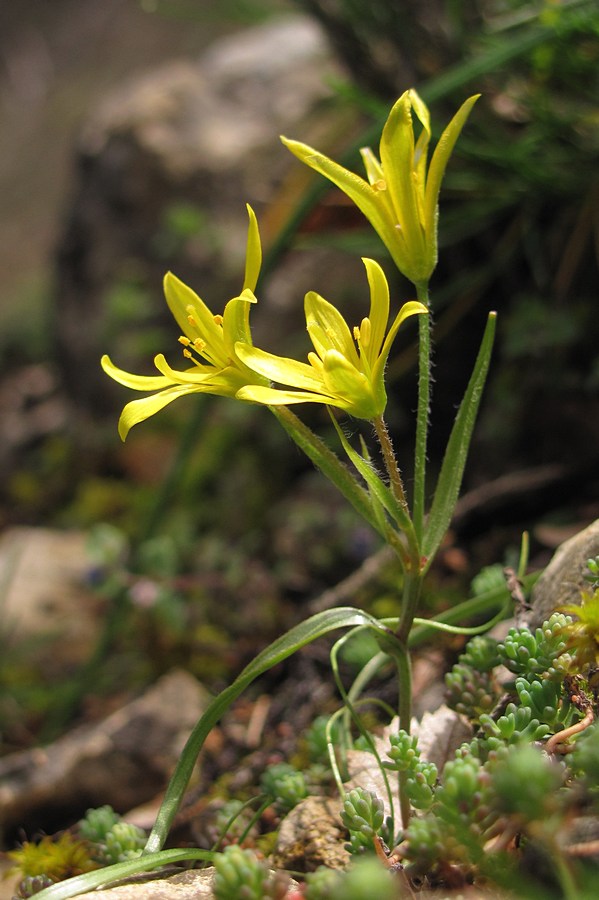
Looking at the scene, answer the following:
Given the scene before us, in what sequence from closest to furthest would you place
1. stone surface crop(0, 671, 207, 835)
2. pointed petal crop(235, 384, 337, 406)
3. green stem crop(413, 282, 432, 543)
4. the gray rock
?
pointed petal crop(235, 384, 337, 406) < green stem crop(413, 282, 432, 543) < stone surface crop(0, 671, 207, 835) < the gray rock

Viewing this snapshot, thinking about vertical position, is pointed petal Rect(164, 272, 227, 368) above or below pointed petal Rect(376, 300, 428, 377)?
above

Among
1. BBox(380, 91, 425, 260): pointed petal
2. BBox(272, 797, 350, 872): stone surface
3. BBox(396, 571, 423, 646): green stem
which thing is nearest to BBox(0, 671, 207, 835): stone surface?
BBox(272, 797, 350, 872): stone surface

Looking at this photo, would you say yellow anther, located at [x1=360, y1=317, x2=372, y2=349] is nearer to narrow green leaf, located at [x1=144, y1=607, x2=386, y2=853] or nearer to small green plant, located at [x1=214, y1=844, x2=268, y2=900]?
narrow green leaf, located at [x1=144, y1=607, x2=386, y2=853]

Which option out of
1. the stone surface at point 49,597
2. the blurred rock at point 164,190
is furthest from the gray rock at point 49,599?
the blurred rock at point 164,190

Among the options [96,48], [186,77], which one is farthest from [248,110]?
[96,48]

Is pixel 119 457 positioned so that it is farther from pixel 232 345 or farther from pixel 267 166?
pixel 232 345

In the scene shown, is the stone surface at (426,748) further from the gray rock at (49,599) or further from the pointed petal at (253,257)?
the gray rock at (49,599)
